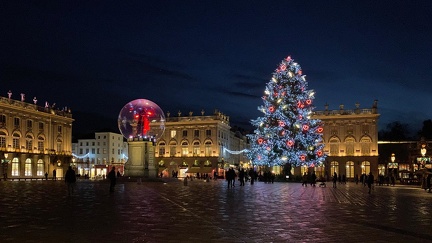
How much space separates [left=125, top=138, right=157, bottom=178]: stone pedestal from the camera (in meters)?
49.0

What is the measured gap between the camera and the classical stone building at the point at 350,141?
8594 centimetres

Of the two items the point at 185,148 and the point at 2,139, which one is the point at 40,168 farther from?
the point at 185,148

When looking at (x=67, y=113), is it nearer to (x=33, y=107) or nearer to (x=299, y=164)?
(x=33, y=107)

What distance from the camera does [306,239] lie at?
11.0m

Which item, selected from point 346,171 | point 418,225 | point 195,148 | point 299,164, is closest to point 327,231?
point 418,225

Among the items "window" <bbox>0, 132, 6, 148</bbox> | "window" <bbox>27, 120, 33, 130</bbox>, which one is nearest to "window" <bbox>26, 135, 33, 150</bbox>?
"window" <bbox>27, 120, 33, 130</bbox>

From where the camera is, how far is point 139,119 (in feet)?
154

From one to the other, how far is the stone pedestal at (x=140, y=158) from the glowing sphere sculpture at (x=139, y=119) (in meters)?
0.75

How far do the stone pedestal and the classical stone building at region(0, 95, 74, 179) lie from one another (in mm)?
32173

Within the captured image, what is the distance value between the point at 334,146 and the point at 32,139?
5161 centimetres

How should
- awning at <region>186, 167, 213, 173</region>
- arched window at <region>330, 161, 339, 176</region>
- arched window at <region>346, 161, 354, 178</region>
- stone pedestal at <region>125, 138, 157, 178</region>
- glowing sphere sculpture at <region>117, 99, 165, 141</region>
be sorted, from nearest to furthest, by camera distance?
1. glowing sphere sculpture at <region>117, 99, 165, 141</region>
2. stone pedestal at <region>125, 138, 157, 178</region>
3. arched window at <region>346, 161, 354, 178</region>
4. arched window at <region>330, 161, 339, 176</region>
5. awning at <region>186, 167, 213, 173</region>

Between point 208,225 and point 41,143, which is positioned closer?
point 208,225

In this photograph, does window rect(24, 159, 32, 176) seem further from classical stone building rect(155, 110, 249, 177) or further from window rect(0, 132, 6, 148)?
classical stone building rect(155, 110, 249, 177)

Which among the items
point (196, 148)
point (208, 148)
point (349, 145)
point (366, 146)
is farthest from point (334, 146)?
point (196, 148)
